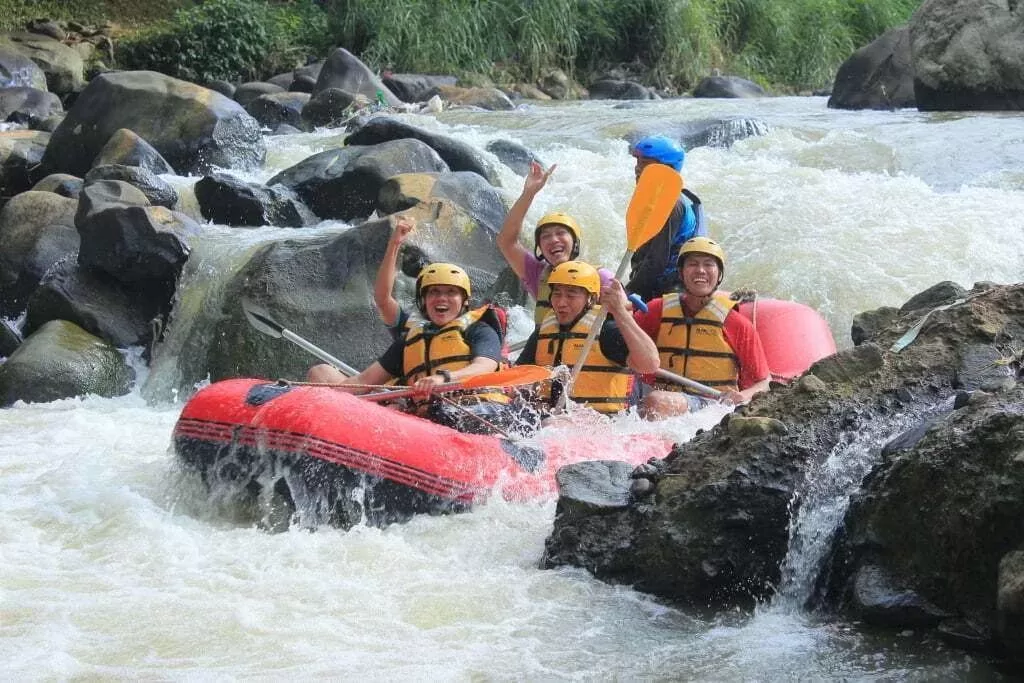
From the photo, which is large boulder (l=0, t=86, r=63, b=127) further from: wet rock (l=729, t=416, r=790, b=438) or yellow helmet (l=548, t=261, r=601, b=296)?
wet rock (l=729, t=416, r=790, b=438)

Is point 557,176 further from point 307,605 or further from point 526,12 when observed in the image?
point 526,12

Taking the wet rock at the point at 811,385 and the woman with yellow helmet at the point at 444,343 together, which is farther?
the woman with yellow helmet at the point at 444,343

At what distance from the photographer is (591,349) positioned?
5469 mm

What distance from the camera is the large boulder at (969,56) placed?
1261 centimetres

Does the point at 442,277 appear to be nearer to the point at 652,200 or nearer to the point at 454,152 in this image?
the point at 652,200

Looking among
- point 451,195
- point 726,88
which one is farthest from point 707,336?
point 726,88

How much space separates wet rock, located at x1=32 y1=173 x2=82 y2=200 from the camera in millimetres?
9289

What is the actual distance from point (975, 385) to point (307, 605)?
2144 millimetres

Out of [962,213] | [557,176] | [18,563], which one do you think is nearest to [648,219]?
[18,563]

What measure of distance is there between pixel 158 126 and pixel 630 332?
6.45 metres

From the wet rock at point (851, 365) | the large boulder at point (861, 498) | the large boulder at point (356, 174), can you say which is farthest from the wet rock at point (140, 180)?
the wet rock at point (851, 365)

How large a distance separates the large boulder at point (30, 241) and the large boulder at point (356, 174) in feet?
5.13

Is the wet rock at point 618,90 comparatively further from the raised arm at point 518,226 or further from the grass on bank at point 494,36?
the raised arm at point 518,226

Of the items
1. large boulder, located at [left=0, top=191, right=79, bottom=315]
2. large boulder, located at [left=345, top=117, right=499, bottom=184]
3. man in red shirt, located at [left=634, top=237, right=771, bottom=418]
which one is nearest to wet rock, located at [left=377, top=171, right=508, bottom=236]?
large boulder, located at [left=345, top=117, right=499, bottom=184]
